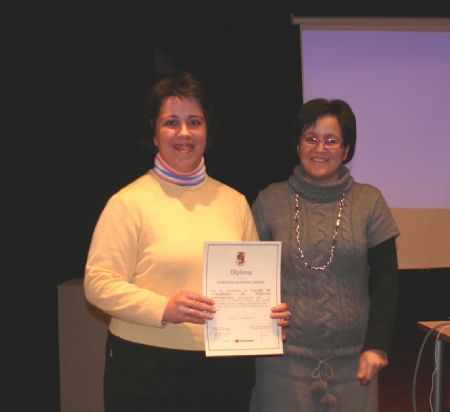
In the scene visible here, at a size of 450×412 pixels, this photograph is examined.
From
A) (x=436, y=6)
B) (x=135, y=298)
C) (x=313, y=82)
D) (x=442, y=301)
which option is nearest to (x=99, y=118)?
(x=313, y=82)

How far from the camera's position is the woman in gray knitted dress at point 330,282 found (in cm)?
200

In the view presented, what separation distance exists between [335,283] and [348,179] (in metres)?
0.38

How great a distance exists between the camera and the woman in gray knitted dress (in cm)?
200

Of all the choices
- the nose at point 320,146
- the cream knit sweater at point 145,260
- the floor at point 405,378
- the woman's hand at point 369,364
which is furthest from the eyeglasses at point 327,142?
the floor at point 405,378

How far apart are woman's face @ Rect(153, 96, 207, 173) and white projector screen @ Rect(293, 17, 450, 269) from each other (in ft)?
9.28

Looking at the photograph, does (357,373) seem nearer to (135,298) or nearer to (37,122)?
(135,298)

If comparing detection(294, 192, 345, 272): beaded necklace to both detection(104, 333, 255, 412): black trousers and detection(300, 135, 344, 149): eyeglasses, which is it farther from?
detection(104, 333, 255, 412): black trousers

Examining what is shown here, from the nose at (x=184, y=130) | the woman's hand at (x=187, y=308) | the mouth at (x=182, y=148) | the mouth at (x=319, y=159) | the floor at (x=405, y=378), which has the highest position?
the nose at (x=184, y=130)

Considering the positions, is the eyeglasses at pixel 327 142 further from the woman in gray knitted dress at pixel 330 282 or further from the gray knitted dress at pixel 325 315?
the gray knitted dress at pixel 325 315

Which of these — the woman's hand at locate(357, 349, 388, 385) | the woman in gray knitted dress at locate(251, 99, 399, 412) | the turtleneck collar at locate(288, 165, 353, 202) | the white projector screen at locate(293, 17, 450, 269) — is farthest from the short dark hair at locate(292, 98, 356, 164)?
the white projector screen at locate(293, 17, 450, 269)

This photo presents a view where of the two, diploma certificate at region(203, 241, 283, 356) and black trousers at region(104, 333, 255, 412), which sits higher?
diploma certificate at region(203, 241, 283, 356)

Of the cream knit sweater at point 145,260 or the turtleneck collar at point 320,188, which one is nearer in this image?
the cream knit sweater at point 145,260

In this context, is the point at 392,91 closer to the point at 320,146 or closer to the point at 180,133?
the point at 320,146

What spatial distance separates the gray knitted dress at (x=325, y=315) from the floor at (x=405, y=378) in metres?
2.06
